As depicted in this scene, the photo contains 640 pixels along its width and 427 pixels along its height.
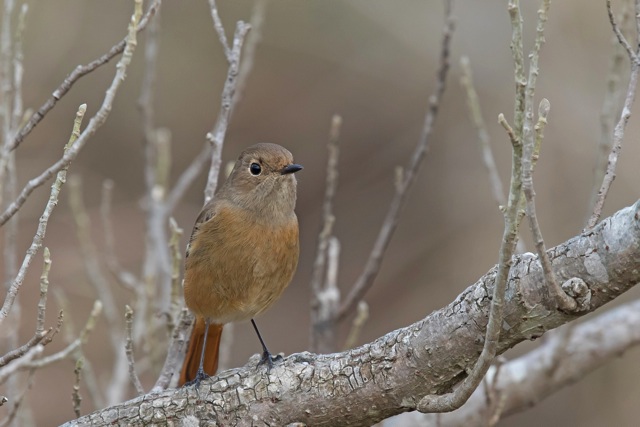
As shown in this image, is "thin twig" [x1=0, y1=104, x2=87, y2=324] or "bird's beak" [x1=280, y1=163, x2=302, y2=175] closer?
"thin twig" [x1=0, y1=104, x2=87, y2=324]

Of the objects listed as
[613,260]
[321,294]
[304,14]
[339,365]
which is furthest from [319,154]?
[613,260]

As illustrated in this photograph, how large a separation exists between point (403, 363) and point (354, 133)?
21.7 ft

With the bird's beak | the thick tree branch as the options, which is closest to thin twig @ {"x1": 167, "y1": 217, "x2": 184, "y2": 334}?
the bird's beak

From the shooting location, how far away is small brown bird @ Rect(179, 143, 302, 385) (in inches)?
162

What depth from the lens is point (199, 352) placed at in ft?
14.2

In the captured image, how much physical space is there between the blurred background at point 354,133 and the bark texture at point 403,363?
4.44 meters

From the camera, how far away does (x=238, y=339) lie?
30.3 feet

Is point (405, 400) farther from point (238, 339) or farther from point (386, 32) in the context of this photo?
point (238, 339)

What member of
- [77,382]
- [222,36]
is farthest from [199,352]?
[222,36]

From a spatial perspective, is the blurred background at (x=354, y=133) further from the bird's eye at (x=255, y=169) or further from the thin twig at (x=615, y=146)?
the thin twig at (x=615, y=146)

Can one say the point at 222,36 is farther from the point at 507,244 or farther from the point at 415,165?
the point at 507,244

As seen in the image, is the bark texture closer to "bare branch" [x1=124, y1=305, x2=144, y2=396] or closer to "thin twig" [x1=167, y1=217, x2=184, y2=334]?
"bare branch" [x1=124, y1=305, x2=144, y2=396]

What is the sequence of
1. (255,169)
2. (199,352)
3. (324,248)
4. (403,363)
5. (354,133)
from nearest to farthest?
(403,363) < (324,248) < (199,352) < (255,169) < (354,133)

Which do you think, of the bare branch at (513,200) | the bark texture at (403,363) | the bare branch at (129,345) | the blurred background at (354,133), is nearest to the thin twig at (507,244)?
the bare branch at (513,200)
